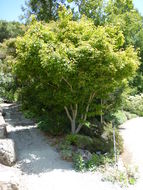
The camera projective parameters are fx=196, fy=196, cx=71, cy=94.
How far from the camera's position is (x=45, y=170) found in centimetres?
576

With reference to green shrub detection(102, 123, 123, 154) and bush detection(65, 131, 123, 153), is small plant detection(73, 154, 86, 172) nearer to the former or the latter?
bush detection(65, 131, 123, 153)

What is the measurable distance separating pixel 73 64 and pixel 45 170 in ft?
10.9

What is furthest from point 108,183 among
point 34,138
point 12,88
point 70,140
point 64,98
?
point 12,88

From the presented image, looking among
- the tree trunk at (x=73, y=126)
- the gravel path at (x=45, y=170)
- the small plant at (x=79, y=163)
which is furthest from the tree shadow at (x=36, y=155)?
the tree trunk at (x=73, y=126)

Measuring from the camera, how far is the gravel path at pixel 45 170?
16.7 ft

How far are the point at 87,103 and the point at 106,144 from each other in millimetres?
1765

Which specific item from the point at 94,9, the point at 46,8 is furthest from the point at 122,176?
the point at 46,8

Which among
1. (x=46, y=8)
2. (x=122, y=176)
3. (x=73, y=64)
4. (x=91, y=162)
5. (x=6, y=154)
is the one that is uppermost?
(x=46, y=8)

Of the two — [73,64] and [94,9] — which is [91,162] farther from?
[94,9]

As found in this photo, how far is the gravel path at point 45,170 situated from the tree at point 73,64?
160 cm

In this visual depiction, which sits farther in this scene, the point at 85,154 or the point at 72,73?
the point at 85,154

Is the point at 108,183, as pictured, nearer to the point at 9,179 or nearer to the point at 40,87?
the point at 9,179

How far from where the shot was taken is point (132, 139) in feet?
31.8

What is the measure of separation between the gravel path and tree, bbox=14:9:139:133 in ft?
5.26
